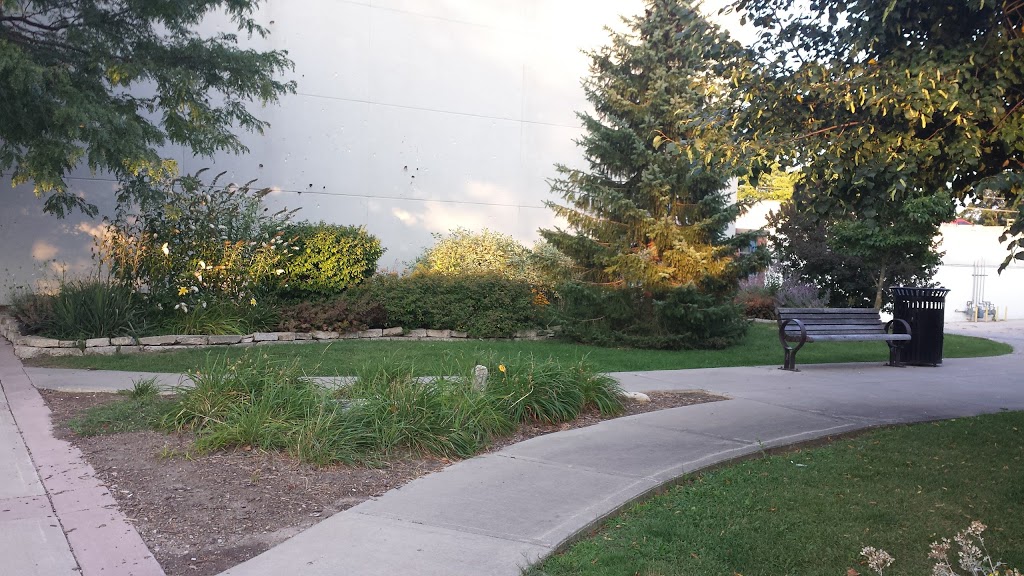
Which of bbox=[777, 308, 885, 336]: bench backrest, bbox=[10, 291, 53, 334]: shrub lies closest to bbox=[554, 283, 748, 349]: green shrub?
bbox=[777, 308, 885, 336]: bench backrest

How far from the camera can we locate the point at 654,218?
14172mm

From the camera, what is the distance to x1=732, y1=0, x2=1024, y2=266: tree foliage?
6102 mm

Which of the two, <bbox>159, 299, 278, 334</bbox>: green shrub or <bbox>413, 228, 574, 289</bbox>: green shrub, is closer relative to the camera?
<bbox>159, 299, 278, 334</bbox>: green shrub

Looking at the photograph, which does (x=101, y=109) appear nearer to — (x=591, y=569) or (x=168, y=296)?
(x=168, y=296)

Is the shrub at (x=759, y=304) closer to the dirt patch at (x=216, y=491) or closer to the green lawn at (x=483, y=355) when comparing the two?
the green lawn at (x=483, y=355)

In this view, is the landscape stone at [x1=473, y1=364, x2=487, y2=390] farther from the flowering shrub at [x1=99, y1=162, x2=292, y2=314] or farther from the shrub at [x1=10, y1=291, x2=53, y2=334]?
the shrub at [x1=10, y1=291, x2=53, y2=334]

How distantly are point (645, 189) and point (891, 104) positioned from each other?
7.67 m

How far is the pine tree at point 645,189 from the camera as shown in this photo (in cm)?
1368

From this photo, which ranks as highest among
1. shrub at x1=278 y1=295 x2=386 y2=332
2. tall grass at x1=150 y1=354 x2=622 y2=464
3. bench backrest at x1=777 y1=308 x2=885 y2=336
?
bench backrest at x1=777 y1=308 x2=885 y2=336

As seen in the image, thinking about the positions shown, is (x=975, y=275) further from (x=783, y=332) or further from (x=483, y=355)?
(x=483, y=355)

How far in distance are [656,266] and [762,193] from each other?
29824 millimetres

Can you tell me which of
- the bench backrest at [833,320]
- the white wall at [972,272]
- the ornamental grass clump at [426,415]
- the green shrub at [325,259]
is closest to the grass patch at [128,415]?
the ornamental grass clump at [426,415]

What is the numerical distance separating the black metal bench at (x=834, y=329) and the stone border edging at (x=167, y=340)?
4.62m

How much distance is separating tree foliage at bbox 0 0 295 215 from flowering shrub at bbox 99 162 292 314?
2.58ft
